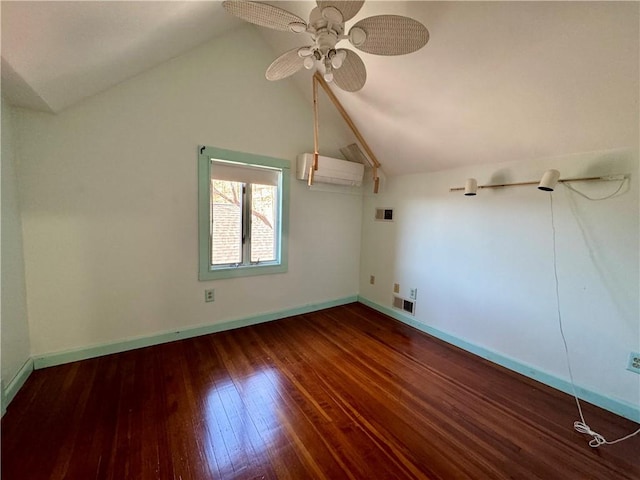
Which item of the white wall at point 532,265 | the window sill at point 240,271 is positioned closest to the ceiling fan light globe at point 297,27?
the white wall at point 532,265

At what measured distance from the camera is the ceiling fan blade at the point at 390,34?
1.19 metres

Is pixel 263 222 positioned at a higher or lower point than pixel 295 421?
higher

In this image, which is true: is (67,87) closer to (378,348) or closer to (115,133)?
(115,133)

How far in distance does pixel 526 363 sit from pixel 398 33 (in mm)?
2619

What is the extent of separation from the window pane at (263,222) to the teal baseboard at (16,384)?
184 cm

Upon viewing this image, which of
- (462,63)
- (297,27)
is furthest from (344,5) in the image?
(462,63)

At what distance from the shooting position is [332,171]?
3102 millimetres

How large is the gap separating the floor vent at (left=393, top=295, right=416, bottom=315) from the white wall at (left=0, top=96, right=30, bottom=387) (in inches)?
131

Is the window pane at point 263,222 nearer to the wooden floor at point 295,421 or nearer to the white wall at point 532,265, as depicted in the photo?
the wooden floor at point 295,421

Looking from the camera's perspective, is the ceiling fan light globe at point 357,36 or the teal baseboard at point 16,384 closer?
the ceiling fan light globe at point 357,36

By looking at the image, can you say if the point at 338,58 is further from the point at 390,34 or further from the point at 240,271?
the point at 240,271

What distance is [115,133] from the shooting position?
208 cm

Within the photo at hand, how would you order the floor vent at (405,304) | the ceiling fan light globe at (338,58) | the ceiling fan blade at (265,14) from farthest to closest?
the floor vent at (405,304) < the ceiling fan light globe at (338,58) < the ceiling fan blade at (265,14)

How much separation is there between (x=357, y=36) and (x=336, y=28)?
0.16 meters
